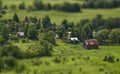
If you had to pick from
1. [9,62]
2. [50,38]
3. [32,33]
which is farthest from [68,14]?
[9,62]

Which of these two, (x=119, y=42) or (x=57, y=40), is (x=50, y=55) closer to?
(x=57, y=40)

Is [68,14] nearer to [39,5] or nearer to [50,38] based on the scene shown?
[39,5]

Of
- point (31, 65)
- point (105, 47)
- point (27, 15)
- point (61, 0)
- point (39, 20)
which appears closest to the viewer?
point (31, 65)

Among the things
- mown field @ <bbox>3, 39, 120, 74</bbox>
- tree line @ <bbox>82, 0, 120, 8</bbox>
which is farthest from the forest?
tree line @ <bbox>82, 0, 120, 8</bbox>

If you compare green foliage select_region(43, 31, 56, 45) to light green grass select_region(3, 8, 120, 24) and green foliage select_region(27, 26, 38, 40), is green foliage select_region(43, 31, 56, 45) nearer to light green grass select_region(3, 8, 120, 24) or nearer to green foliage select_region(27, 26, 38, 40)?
green foliage select_region(27, 26, 38, 40)

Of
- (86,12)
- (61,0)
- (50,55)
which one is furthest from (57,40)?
→ (61,0)

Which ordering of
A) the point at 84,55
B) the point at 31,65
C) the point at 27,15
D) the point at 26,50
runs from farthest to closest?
the point at 27,15, the point at 84,55, the point at 26,50, the point at 31,65

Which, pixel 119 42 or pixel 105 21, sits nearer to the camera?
pixel 119 42

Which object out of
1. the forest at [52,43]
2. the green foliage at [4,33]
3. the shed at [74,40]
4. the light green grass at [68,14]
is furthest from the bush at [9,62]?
the light green grass at [68,14]
